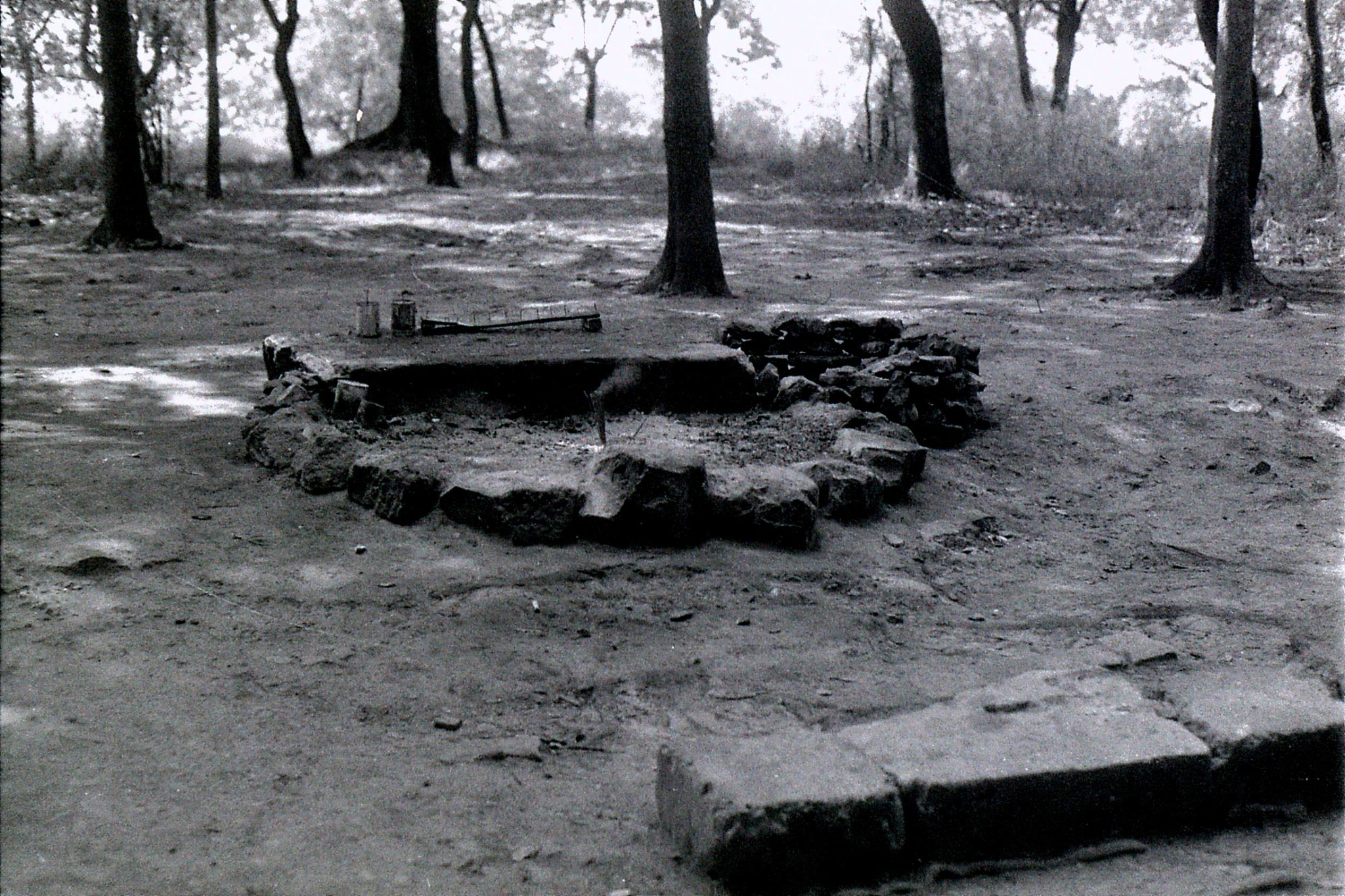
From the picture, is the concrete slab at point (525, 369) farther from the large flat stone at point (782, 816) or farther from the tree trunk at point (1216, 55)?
the tree trunk at point (1216, 55)

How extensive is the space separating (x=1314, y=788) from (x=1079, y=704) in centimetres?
58

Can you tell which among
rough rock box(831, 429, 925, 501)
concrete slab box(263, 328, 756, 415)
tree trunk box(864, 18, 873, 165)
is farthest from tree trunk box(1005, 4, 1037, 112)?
rough rock box(831, 429, 925, 501)

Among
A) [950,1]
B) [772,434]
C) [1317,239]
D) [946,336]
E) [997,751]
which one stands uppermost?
[950,1]

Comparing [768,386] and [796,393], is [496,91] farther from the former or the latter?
[796,393]

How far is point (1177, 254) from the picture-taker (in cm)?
1164

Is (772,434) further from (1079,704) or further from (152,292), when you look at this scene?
(152,292)

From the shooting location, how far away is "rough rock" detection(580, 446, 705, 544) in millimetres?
4332

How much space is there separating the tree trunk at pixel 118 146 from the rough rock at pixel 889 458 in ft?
30.2

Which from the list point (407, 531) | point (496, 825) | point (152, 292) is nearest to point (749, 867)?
point (496, 825)

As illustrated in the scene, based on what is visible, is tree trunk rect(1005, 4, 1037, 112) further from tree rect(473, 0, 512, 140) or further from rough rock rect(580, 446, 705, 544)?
rough rock rect(580, 446, 705, 544)

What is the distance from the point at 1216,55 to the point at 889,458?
6628 millimetres

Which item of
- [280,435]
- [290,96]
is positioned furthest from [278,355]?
[290,96]

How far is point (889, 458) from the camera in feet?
17.0

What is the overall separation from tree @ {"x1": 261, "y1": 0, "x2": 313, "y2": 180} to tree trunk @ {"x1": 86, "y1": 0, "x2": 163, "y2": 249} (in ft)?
27.9
